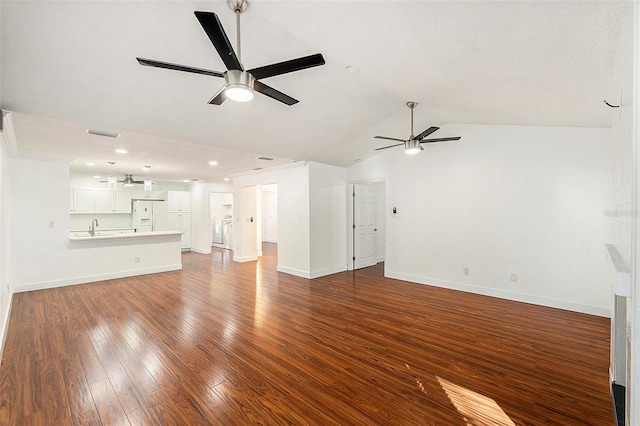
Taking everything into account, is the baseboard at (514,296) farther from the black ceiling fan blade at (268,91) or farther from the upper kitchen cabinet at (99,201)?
the upper kitchen cabinet at (99,201)

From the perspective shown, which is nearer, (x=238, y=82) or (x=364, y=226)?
(x=238, y=82)

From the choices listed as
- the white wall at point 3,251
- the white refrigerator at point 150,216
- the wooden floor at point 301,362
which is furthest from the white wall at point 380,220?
the white refrigerator at point 150,216

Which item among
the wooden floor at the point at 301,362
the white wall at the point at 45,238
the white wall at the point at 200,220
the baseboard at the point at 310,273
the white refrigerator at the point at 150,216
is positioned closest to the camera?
the wooden floor at the point at 301,362

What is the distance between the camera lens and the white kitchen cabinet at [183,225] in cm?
977

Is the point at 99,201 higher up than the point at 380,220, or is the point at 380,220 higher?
the point at 99,201

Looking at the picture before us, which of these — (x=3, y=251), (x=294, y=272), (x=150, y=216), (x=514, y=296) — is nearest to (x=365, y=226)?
(x=294, y=272)

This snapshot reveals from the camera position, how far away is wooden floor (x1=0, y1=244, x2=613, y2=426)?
77.5 inches

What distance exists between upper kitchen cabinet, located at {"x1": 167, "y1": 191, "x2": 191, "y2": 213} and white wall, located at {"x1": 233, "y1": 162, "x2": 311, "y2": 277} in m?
4.79

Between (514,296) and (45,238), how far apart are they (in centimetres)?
845

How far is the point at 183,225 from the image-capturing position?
10.0 m

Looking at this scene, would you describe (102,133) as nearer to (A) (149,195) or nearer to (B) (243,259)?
(B) (243,259)

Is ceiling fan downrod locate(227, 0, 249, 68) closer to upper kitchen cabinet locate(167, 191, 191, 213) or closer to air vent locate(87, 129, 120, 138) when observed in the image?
air vent locate(87, 129, 120, 138)

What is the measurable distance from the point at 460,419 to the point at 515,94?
3.07 metres

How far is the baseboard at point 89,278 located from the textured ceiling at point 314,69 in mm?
2721
